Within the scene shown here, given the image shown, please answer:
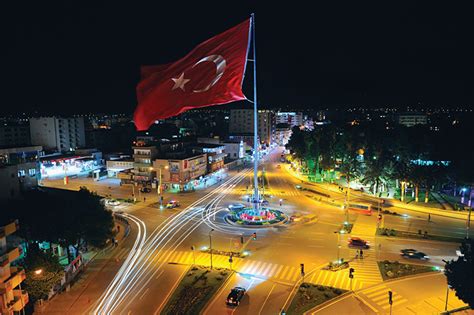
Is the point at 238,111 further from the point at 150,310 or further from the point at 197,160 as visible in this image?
the point at 150,310

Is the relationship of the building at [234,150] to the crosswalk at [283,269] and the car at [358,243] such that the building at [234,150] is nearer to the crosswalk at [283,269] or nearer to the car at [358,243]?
the car at [358,243]

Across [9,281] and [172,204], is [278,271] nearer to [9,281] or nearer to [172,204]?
[9,281]

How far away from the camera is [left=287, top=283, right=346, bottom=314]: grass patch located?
33.3 m

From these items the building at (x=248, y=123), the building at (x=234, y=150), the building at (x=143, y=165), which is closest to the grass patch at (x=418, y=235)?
the building at (x=143, y=165)

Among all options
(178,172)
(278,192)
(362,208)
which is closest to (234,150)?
(178,172)

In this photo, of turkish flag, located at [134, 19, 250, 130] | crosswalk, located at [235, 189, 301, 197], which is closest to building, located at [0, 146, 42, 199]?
turkish flag, located at [134, 19, 250, 130]

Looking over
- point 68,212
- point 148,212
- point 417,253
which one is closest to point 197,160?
point 148,212

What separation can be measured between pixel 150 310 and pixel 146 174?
59.3 m

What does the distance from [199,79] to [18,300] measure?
80.5ft

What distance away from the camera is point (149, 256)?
150 ft

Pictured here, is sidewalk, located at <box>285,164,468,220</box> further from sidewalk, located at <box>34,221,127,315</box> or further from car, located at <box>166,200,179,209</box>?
sidewalk, located at <box>34,221,127,315</box>

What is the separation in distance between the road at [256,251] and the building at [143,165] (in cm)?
1490

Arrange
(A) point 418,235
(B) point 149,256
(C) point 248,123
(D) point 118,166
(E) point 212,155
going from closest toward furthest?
(B) point 149,256 → (A) point 418,235 → (D) point 118,166 → (E) point 212,155 → (C) point 248,123

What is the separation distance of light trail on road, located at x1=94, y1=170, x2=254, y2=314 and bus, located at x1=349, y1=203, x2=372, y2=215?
2483 cm
